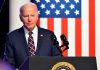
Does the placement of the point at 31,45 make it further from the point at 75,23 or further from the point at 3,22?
the point at 3,22

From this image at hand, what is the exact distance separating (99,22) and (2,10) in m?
1.23

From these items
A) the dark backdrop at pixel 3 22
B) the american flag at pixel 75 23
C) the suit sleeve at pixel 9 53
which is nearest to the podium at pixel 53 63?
the suit sleeve at pixel 9 53

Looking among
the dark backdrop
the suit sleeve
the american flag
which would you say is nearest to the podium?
the suit sleeve

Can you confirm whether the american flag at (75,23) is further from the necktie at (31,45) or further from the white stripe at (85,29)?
the necktie at (31,45)

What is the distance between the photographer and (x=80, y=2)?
4191mm

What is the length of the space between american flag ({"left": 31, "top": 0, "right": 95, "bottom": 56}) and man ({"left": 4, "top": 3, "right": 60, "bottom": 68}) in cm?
135

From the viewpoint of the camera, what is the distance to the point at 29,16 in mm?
2727

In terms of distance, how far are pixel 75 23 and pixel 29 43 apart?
58.9 inches

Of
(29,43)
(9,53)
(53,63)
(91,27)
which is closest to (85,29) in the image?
(91,27)

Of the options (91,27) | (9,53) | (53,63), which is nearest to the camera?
(53,63)

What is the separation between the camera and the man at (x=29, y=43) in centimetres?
268

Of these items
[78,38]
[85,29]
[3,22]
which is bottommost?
[78,38]

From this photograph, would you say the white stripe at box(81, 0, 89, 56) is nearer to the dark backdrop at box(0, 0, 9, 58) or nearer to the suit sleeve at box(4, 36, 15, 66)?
the dark backdrop at box(0, 0, 9, 58)

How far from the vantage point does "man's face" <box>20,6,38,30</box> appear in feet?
8.86
